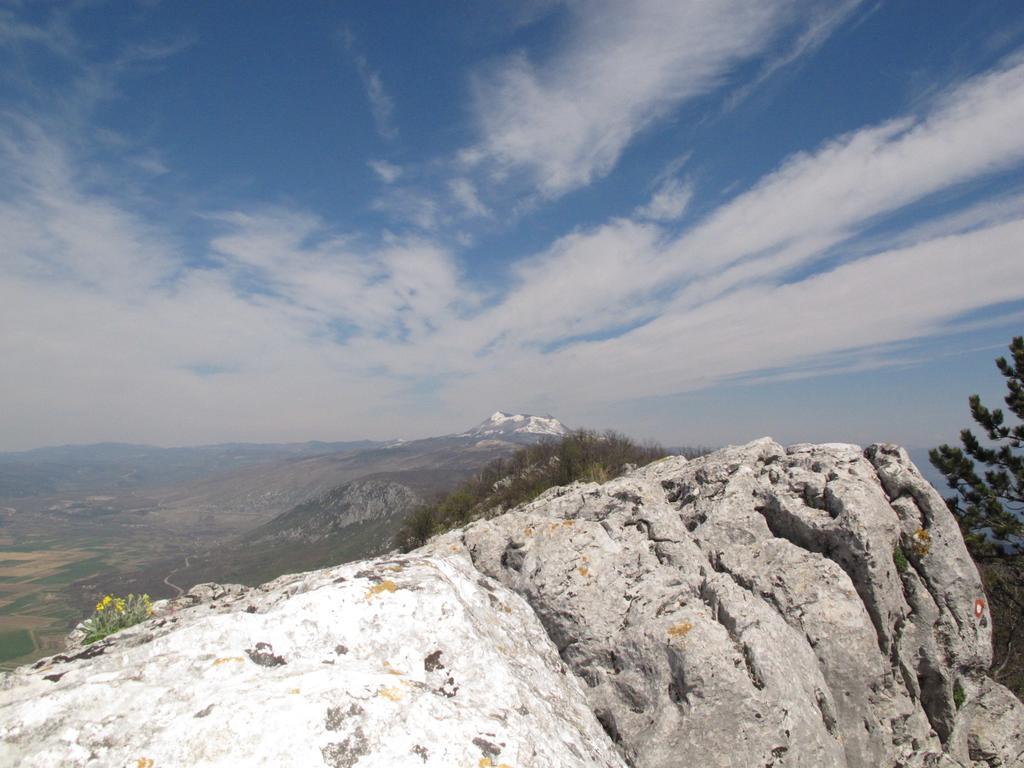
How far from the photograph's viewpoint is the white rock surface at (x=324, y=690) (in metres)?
4.47

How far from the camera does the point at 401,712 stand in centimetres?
497

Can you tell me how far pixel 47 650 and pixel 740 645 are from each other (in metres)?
200

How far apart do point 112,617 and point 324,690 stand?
5.08 meters

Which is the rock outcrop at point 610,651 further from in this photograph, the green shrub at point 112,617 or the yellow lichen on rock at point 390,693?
the green shrub at point 112,617

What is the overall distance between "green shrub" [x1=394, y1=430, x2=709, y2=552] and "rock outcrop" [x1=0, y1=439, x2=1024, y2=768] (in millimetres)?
12154

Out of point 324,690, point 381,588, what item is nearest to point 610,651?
point 381,588

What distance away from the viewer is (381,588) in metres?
6.86

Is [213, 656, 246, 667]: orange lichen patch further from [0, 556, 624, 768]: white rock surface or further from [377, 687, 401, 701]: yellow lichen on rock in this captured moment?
[377, 687, 401, 701]: yellow lichen on rock

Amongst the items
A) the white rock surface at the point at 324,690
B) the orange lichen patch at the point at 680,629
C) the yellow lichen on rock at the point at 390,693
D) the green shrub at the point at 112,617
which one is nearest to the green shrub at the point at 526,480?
the orange lichen patch at the point at 680,629

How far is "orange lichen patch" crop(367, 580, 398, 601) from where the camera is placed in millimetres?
6727

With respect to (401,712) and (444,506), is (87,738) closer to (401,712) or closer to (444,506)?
(401,712)

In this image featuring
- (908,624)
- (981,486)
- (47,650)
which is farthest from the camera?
(47,650)

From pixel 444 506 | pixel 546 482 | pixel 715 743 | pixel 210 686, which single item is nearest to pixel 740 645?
pixel 715 743

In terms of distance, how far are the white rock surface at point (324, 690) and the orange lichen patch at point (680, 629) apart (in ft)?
Answer: 5.50
